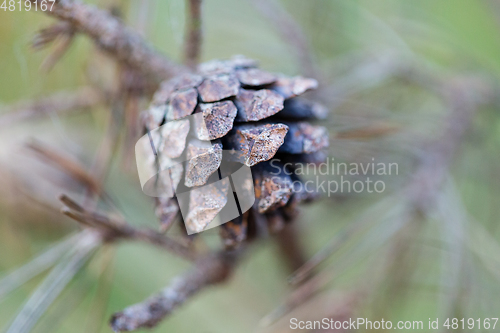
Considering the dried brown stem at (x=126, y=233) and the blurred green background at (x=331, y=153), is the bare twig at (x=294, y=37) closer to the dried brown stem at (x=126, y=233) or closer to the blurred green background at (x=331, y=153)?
the blurred green background at (x=331, y=153)

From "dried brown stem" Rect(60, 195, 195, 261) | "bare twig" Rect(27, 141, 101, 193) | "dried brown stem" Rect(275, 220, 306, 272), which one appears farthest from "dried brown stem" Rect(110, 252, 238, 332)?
"dried brown stem" Rect(275, 220, 306, 272)

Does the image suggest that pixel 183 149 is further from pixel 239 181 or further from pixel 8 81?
pixel 8 81

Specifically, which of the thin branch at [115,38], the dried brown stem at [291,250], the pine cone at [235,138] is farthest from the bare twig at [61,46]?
the dried brown stem at [291,250]

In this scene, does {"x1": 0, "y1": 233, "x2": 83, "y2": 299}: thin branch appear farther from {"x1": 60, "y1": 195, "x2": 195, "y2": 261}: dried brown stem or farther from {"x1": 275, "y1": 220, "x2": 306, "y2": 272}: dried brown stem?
{"x1": 275, "y1": 220, "x2": 306, "y2": 272}: dried brown stem


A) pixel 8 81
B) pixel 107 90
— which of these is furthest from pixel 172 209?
pixel 8 81

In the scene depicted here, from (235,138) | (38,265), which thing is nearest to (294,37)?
(235,138)

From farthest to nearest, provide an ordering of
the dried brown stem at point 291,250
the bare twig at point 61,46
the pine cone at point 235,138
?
1. the dried brown stem at point 291,250
2. the bare twig at point 61,46
3. the pine cone at point 235,138
